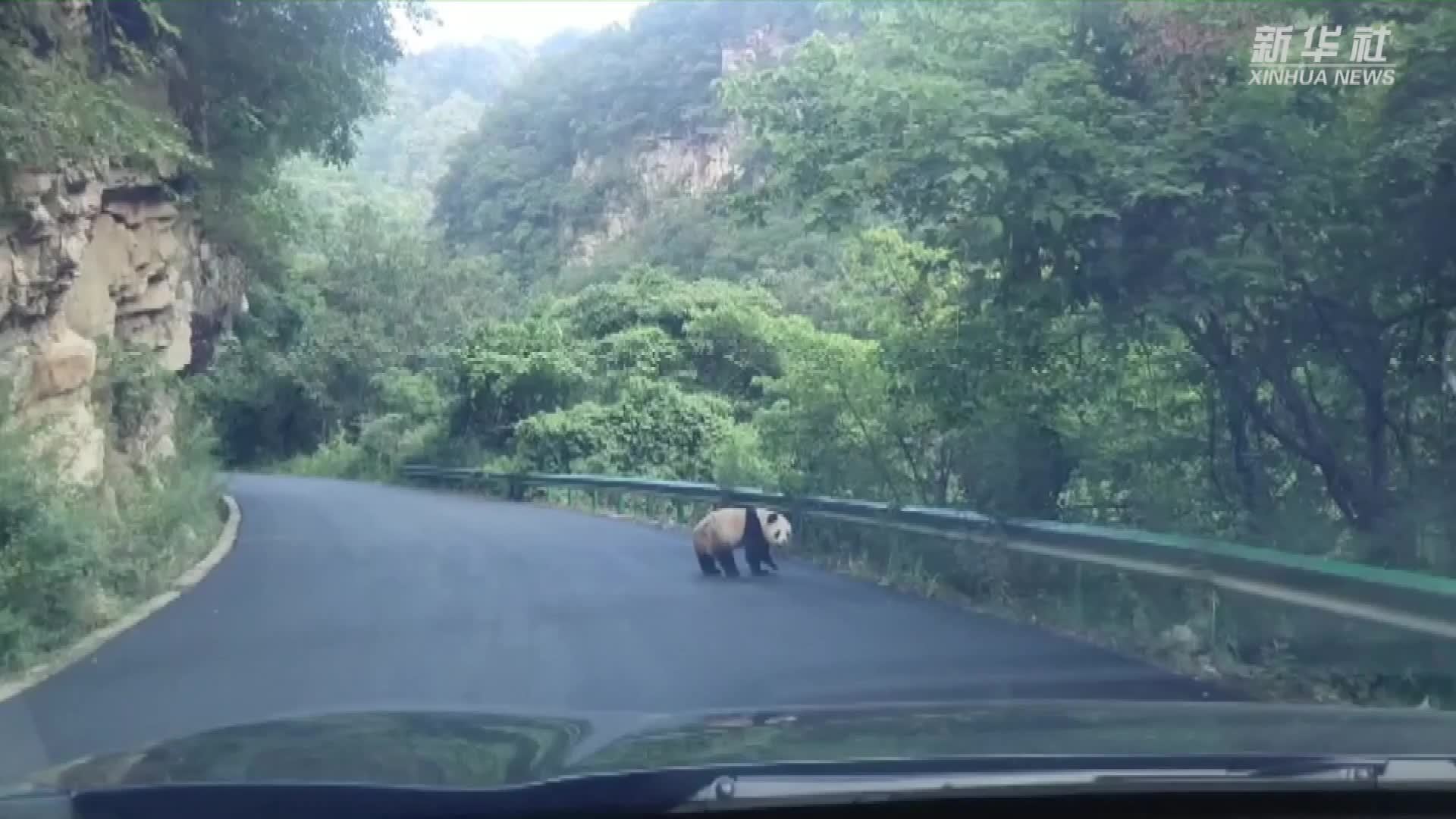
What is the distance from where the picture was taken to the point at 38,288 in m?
16.4

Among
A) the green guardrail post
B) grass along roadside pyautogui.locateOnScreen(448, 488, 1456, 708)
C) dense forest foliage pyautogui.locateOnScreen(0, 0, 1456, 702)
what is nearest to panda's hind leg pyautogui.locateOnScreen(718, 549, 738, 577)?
grass along roadside pyautogui.locateOnScreen(448, 488, 1456, 708)

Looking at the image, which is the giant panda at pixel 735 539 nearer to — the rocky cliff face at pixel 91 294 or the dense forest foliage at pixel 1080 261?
the dense forest foliage at pixel 1080 261

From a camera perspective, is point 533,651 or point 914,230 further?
point 914,230

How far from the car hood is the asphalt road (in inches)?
56.4

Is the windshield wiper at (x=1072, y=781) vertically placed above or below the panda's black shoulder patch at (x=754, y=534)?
above

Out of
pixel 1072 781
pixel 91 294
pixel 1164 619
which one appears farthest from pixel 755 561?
pixel 1072 781

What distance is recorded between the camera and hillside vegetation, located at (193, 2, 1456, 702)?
37.3 ft

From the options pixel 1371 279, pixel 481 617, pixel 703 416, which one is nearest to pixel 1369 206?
pixel 1371 279

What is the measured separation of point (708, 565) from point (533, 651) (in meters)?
3.61

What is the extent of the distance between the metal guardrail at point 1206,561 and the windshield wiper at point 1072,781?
3.89 m

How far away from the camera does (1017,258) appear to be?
12469mm

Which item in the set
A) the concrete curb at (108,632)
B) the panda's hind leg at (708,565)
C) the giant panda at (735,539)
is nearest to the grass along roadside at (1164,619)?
the giant panda at (735,539)

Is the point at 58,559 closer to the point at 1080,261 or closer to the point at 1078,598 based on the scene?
the point at 1078,598

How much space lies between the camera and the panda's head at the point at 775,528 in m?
14.3
